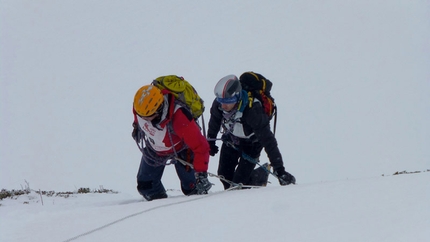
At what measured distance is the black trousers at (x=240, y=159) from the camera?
28.4ft

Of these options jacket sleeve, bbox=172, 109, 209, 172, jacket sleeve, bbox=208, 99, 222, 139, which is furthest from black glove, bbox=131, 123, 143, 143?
jacket sleeve, bbox=208, 99, 222, 139

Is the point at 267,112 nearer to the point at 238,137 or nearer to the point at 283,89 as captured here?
the point at 238,137

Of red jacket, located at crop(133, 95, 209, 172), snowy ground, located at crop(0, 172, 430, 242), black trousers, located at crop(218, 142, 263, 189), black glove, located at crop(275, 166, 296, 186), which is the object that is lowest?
snowy ground, located at crop(0, 172, 430, 242)

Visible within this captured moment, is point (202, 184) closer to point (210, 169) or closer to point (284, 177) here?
point (284, 177)

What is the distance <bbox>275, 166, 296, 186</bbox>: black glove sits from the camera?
7180 mm

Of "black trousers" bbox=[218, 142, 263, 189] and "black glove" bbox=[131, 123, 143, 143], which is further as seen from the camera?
"black trousers" bbox=[218, 142, 263, 189]

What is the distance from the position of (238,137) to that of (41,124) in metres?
77.2

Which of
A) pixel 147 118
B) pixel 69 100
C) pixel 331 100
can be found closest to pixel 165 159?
pixel 147 118

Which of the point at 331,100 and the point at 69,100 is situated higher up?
the point at 69,100

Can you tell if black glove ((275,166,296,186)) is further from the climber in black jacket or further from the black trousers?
the black trousers

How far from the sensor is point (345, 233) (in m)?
3.38

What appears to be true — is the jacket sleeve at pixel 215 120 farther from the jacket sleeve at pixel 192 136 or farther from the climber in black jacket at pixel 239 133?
the jacket sleeve at pixel 192 136

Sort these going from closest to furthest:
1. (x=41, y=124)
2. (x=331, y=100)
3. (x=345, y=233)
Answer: (x=345, y=233), (x=41, y=124), (x=331, y=100)

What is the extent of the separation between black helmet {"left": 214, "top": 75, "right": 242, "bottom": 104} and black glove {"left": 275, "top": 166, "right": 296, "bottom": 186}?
1.23 metres
